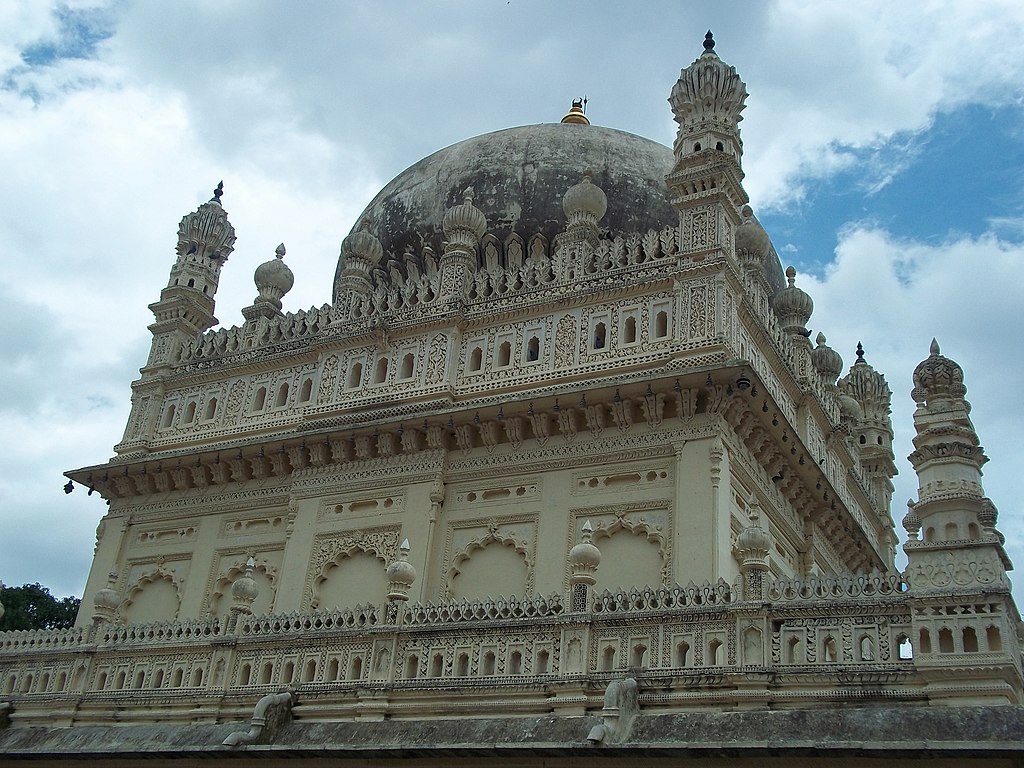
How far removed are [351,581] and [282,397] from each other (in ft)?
12.7

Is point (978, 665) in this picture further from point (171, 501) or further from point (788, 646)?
point (171, 501)

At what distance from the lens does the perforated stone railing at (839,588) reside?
30.5ft

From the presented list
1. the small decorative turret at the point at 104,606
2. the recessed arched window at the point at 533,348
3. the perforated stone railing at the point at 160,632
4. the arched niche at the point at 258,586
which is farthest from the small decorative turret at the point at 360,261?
the perforated stone railing at the point at 160,632

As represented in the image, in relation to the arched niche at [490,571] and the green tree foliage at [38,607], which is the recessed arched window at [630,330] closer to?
the arched niche at [490,571]

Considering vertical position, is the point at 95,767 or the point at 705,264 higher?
the point at 705,264

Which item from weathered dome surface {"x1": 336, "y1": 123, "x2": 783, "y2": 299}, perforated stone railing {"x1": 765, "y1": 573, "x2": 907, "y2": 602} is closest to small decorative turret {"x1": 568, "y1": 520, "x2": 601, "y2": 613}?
perforated stone railing {"x1": 765, "y1": 573, "x2": 907, "y2": 602}

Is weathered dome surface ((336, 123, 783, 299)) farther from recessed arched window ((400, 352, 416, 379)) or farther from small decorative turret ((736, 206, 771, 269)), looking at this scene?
recessed arched window ((400, 352, 416, 379))

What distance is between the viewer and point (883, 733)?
8.34 metres

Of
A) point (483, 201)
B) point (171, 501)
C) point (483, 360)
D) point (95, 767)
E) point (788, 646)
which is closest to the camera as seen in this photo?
point (788, 646)

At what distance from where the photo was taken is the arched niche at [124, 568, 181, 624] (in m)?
17.4

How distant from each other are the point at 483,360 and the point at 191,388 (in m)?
5.89

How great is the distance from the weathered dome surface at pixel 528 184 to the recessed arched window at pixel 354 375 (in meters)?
3.55

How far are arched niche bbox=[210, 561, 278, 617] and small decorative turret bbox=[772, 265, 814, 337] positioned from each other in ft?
33.7

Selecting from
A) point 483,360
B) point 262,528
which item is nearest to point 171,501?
point 262,528
